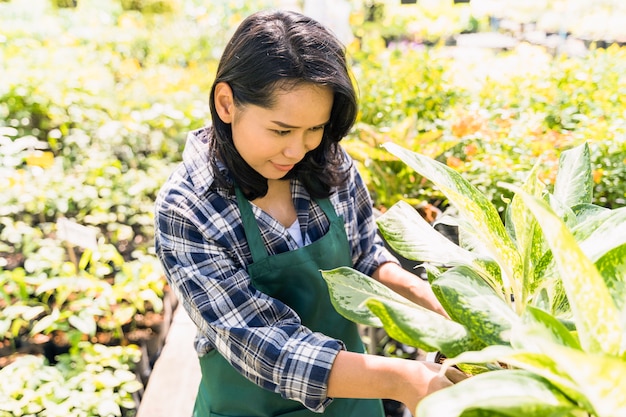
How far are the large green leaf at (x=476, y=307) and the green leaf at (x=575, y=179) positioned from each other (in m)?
0.22

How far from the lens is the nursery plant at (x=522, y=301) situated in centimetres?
49

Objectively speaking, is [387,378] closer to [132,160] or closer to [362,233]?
[362,233]

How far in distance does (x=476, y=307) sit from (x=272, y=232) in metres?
0.58

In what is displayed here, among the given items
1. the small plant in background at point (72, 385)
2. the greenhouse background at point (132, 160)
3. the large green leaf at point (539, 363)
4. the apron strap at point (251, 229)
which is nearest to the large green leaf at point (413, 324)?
the large green leaf at point (539, 363)

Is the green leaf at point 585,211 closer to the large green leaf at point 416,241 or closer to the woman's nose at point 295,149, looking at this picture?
the large green leaf at point 416,241

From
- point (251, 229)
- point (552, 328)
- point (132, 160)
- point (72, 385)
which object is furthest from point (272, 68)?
point (132, 160)

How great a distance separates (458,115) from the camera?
238 centimetres

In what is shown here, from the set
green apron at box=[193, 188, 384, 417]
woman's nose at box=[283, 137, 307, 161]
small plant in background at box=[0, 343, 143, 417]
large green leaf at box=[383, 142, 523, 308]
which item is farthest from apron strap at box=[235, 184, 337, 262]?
small plant in background at box=[0, 343, 143, 417]

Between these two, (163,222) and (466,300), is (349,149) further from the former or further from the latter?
(466,300)

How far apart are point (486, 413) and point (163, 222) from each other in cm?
73

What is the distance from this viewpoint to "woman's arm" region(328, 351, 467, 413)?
2.61 feet

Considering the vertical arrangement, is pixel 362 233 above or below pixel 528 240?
below

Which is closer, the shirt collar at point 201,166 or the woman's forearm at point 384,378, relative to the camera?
the woman's forearm at point 384,378

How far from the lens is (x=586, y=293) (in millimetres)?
527
